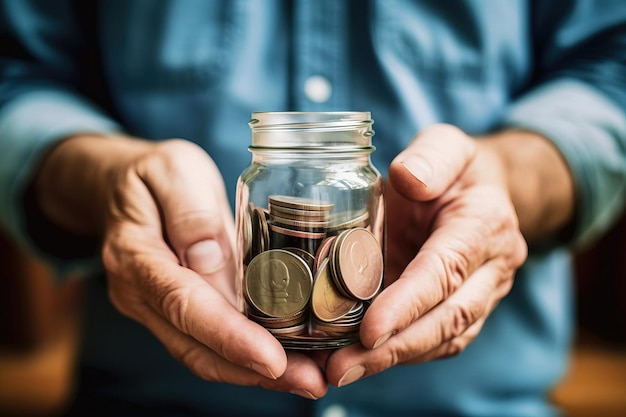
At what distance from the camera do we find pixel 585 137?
3.02 feet

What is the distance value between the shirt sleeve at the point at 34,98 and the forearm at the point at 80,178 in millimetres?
21

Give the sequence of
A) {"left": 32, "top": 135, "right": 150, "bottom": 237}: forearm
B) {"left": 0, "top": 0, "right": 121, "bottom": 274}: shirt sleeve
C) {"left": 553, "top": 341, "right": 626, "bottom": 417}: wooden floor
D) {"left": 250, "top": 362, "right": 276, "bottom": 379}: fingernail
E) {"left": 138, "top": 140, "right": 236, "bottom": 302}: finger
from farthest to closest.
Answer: {"left": 553, "top": 341, "right": 626, "bottom": 417}: wooden floor
{"left": 0, "top": 0, "right": 121, "bottom": 274}: shirt sleeve
{"left": 32, "top": 135, "right": 150, "bottom": 237}: forearm
{"left": 138, "top": 140, "right": 236, "bottom": 302}: finger
{"left": 250, "top": 362, "right": 276, "bottom": 379}: fingernail

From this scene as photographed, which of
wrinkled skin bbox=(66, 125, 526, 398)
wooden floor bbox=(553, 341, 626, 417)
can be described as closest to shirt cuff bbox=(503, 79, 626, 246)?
wrinkled skin bbox=(66, 125, 526, 398)

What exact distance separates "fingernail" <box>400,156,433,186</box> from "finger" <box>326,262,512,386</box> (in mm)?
115

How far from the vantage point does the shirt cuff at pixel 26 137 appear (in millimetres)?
957

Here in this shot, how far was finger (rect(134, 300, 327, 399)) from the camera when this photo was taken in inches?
23.5

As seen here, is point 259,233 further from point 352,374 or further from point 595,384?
point 595,384

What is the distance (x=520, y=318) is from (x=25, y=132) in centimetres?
77

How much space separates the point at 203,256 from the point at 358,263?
17 centimetres

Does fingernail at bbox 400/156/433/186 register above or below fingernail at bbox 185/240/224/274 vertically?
above

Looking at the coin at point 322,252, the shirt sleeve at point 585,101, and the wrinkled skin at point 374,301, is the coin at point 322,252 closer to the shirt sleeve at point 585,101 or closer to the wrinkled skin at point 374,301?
the wrinkled skin at point 374,301

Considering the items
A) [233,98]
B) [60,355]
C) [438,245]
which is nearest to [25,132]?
[233,98]

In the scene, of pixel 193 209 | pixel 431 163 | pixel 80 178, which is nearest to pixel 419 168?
pixel 431 163

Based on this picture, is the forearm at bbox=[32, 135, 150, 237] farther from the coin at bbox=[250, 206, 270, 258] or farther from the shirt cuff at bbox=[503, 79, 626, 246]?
the shirt cuff at bbox=[503, 79, 626, 246]
